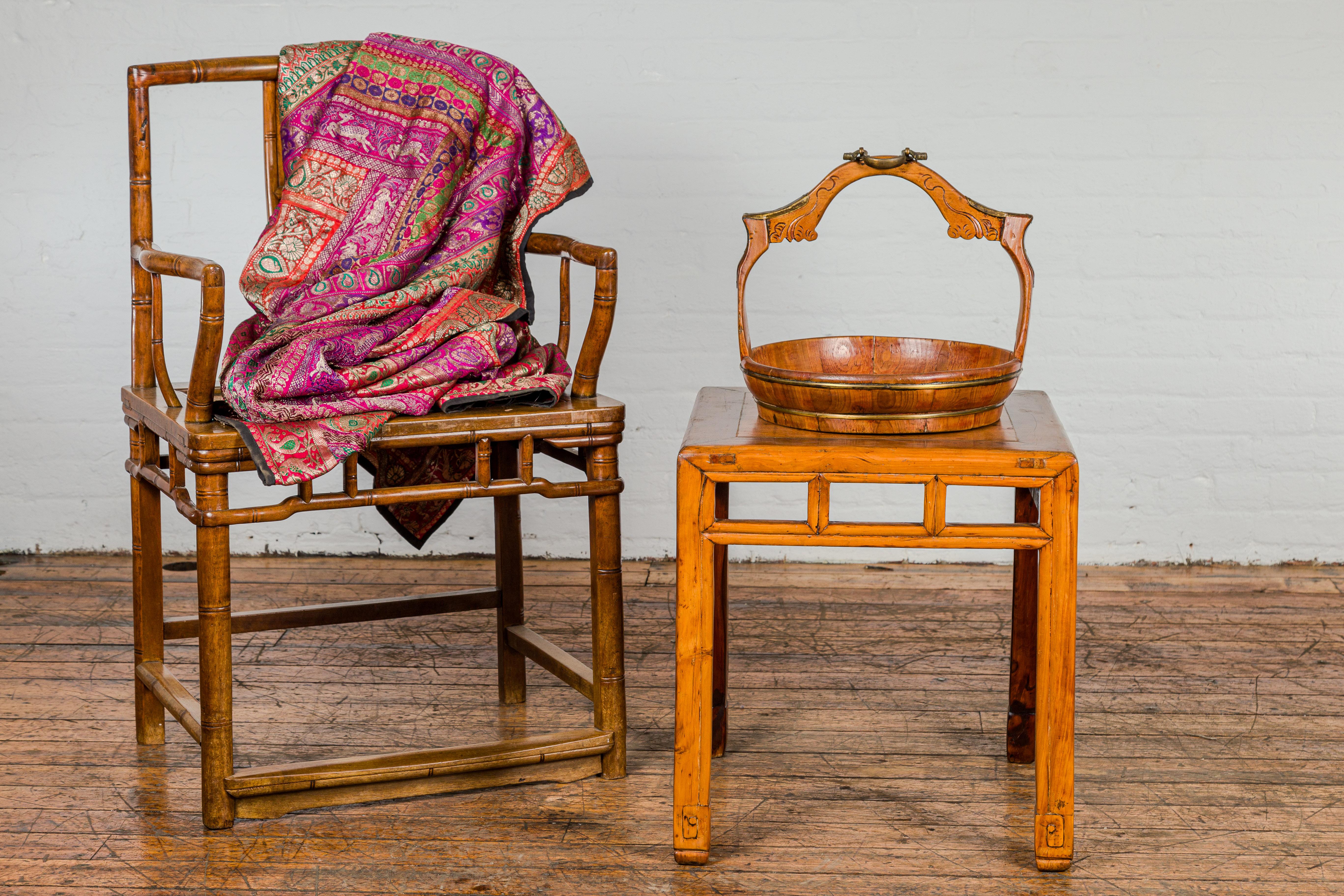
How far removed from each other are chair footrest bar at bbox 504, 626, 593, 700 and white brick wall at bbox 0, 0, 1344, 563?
3.34ft

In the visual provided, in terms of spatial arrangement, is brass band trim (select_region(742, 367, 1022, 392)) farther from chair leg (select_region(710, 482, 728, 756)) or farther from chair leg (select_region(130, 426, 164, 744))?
chair leg (select_region(130, 426, 164, 744))

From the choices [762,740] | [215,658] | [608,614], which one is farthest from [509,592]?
Answer: [215,658]

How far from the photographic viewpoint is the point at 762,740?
2346mm

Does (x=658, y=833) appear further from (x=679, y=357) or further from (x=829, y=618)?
(x=679, y=357)

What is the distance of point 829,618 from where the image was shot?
3.04m

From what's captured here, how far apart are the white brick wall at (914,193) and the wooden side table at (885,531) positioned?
1.50 m

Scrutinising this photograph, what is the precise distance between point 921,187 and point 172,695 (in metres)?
1.42

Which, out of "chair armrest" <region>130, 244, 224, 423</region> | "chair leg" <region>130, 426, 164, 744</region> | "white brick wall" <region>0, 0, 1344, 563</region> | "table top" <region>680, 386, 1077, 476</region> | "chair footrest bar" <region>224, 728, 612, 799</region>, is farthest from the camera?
"white brick wall" <region>0, 0, 1344, 563</region>

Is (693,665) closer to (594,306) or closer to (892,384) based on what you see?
(892,384)

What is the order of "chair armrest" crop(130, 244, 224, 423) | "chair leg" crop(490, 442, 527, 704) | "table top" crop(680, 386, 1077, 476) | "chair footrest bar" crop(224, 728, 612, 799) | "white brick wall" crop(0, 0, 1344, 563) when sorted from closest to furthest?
"table top" crop(680, 386, 1077, 476) < "chair armrest" crop(130, 244, 224, 423) < "chair footrest bar" crop(224, 728, 612, 799) < "chair leg" crop(490, 442, 527, 704) < "white brick wall" crop(0, 0, 1344, 563)

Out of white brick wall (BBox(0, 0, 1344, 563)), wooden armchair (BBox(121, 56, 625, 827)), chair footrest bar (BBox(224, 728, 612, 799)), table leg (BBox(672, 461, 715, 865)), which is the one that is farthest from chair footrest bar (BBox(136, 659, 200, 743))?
white brick wall (BBox(0, 0, 1344, 563))

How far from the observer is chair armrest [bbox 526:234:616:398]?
2.08 m

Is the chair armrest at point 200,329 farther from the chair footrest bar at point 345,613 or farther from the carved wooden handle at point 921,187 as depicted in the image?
the carved wooden handle at point 921,187

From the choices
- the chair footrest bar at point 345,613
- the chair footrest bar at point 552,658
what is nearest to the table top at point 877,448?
the chair footrest bar at point 552,658
